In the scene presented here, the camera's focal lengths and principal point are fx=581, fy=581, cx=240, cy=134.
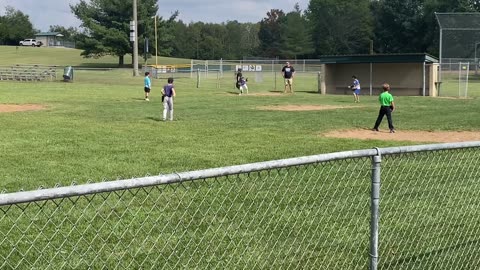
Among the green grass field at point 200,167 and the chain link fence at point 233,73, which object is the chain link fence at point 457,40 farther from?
the green grass field at point 200,167

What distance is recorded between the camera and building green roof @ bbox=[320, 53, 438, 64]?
105ft

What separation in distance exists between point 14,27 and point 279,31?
197 feet

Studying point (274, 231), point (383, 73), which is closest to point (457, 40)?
point (383, 73)

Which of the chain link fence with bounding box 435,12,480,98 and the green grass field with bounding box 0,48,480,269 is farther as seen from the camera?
the chain link fence with bounding box 435,12,480,98

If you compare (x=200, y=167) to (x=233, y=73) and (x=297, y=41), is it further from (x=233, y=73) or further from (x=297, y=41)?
(x=297, y=41)

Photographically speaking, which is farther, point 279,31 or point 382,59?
point 279,31

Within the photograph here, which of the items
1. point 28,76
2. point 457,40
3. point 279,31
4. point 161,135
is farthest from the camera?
point 279,31

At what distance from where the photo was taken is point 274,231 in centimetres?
600

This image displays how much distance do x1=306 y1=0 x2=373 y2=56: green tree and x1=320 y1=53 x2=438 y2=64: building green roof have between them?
7737 centimetres

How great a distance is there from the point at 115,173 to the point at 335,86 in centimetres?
2804

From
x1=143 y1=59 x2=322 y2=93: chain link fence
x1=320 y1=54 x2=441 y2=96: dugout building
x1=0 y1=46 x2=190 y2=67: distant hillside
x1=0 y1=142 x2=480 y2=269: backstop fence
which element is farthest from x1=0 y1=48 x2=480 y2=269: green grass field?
x1=0 y1=46 x2=190 y2=67: distant hillside

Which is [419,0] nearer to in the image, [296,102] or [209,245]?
[296,102]

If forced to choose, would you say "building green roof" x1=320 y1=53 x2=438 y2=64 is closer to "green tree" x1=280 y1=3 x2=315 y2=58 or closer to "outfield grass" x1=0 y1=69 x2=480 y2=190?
"outfield grass" x1=0 y1=69 x2=480 y2=190

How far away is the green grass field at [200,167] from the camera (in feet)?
18.0
